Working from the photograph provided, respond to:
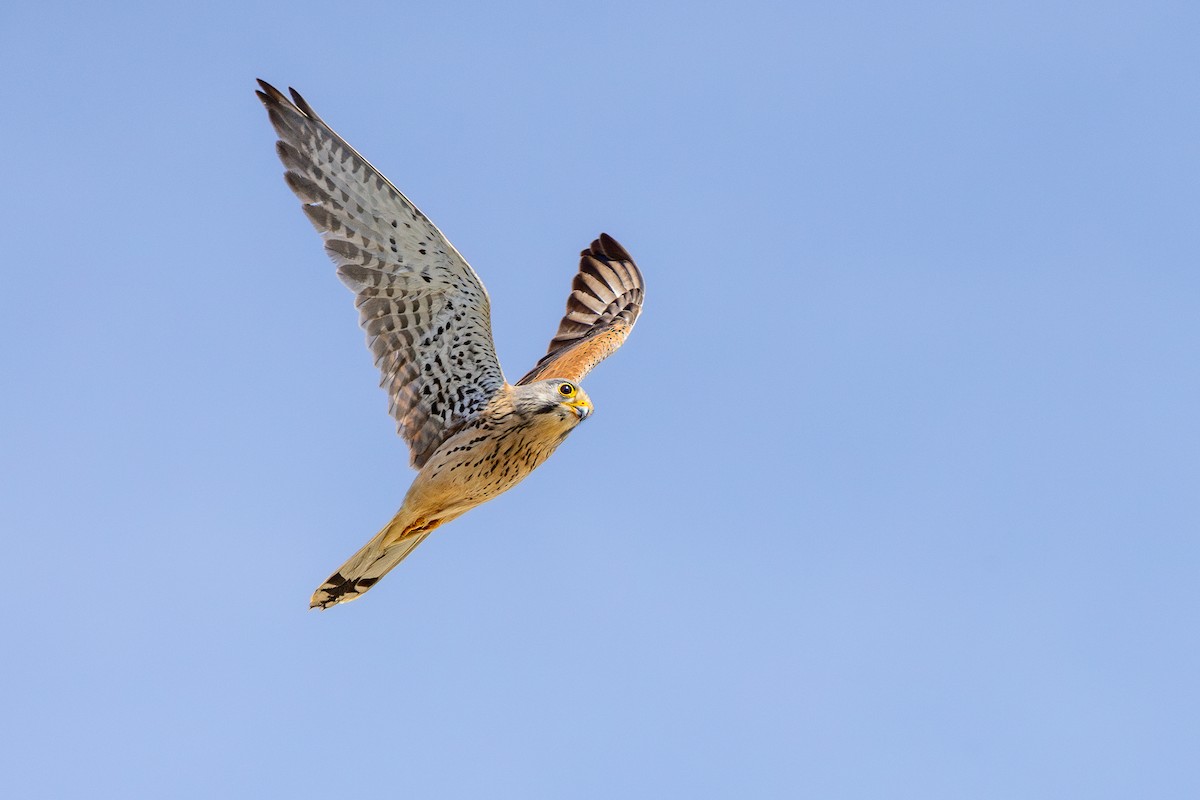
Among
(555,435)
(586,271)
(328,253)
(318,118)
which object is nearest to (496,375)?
(555,435)

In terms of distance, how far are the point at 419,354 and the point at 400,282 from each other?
602 mm

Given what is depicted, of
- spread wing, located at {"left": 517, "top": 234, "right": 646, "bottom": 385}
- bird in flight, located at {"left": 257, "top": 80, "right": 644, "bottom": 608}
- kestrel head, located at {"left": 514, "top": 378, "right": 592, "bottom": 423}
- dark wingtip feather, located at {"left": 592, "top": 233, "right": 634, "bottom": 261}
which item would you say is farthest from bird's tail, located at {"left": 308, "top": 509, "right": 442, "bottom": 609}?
dark wingtip feather, located at {"left": 592, "top": 233, "right": 634, "bottom": 261}

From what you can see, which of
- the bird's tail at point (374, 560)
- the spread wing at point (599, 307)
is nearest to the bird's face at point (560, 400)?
the bird's tail at point (374, 560)

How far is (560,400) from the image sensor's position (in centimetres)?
1107

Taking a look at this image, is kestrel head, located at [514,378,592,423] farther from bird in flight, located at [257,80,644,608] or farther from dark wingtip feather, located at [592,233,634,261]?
dark wingtip feather, located at [592,233,634,261]

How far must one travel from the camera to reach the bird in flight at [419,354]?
10359 millimetres

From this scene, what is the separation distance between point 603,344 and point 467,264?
3.28 metres

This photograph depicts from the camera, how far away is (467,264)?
35.4ft

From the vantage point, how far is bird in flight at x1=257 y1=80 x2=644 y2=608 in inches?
408

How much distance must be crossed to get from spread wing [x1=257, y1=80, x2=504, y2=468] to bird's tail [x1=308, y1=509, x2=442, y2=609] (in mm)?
484

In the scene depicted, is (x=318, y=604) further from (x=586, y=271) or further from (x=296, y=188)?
(x=586, y=271)

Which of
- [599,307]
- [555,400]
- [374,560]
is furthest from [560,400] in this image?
[599,307]

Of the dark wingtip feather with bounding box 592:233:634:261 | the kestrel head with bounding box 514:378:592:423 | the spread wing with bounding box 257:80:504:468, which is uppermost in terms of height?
the dark wingtip feather with bounding box 592:233:634:261

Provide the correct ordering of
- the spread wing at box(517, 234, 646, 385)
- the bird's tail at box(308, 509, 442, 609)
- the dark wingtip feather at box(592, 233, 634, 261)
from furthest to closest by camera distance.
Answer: the dark wingtip feather at box(592, 233, 634, 261) → the spread wing at box(517, 234, 646, 385) → the bird's tail at box(308, 509, 442, 609)
